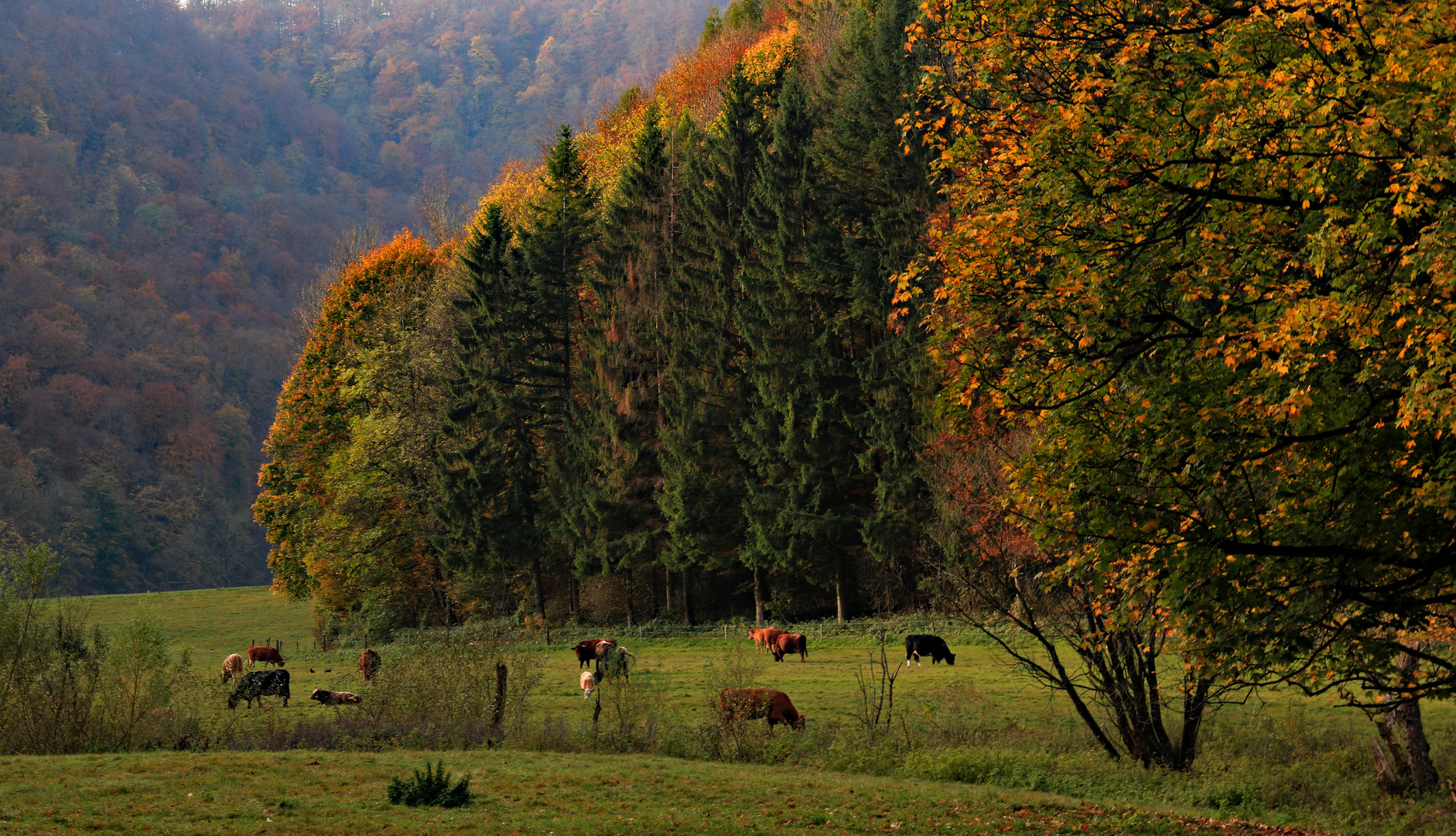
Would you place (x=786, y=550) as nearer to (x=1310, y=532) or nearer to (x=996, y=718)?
(x=996, y=718)

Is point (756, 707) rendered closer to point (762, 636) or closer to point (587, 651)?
point (587, 651)

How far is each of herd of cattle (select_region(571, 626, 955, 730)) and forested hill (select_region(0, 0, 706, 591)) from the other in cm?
4154

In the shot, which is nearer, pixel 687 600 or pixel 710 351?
pixel 687 600

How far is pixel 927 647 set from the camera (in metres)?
31.7

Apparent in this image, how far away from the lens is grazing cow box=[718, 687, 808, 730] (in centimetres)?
1845

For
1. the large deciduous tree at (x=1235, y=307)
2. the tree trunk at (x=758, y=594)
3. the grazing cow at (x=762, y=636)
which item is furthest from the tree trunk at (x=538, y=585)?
the large deciduous tree at (x=1235, y=307)

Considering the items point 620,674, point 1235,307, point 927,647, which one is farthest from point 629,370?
point 1235,307

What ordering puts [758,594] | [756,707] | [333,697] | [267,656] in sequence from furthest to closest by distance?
[758,594] < [267,656] < [333,697] < [756,707]

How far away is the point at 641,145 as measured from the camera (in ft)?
160

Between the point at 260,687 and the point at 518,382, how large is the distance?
91.9ft

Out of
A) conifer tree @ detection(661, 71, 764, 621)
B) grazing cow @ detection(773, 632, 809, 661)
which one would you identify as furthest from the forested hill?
grazing cow @ detection(773, 632, 809, 661)

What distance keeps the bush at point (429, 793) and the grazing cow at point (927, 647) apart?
Answer: 67.5 ft

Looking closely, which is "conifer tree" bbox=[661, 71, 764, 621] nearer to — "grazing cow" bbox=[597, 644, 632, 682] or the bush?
"grazing cow" bbox=[597, 644, 632, 682]

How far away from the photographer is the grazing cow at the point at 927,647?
31.5m
